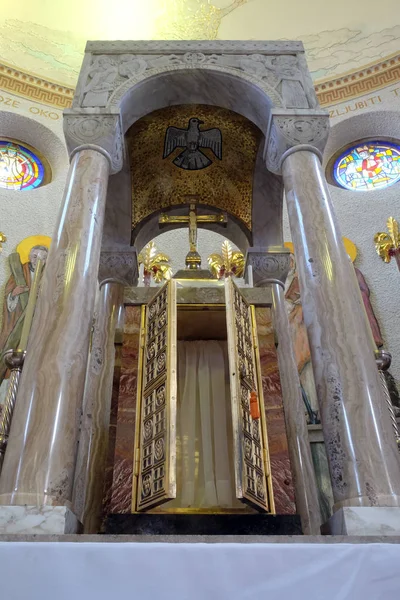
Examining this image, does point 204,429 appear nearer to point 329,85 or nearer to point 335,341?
point 335,341

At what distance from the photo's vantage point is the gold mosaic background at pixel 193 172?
16.1 ft

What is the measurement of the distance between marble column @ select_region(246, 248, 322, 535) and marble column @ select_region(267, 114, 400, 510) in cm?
109

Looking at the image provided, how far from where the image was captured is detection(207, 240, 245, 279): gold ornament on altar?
820 cm

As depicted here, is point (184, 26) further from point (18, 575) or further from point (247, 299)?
point (18, 575)

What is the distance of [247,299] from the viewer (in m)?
4.21

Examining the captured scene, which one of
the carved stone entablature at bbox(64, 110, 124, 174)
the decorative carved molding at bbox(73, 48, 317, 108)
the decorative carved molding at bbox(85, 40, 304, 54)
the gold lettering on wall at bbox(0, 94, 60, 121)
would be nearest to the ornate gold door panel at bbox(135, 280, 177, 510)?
the carved stone entablature at bbox(64, 110, 124, 174)

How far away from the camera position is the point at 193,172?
Result: 549cm

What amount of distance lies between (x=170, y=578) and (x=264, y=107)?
11.8ft

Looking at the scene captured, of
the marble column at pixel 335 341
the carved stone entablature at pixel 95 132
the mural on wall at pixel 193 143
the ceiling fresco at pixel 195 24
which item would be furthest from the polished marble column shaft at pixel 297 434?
the ceiling fresco at pixel 195 24

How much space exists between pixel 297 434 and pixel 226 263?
14.8 ft

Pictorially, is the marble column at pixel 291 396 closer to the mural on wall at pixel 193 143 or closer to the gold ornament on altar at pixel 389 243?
the mural on wall at pixel 193 143

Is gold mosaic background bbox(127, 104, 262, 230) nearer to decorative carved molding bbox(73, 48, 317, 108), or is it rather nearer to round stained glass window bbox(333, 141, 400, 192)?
decorative carved molding bbox(73, 48, 317, 108)

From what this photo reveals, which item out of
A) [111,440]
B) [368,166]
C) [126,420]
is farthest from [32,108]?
[126,420]

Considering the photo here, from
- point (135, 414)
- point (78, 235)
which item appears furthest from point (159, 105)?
point (135, 414)
